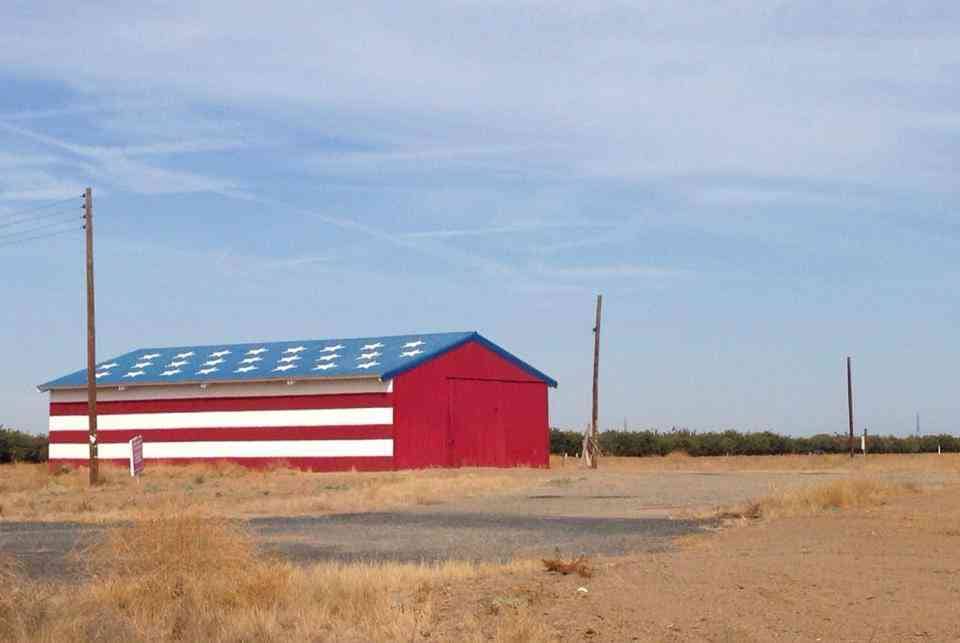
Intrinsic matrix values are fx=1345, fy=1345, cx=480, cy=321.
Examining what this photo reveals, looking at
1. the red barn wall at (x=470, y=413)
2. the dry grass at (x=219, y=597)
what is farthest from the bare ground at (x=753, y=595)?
the red barn wall at (x=470, y=413)

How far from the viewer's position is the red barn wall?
146 ft

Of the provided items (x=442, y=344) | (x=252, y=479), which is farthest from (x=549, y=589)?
(x=442, y=344)

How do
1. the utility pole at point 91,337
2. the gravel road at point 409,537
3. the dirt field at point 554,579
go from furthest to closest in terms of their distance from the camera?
the utility pole at point 91,337 → the gravel road at point 409,537 → the dirt field at point 554,579

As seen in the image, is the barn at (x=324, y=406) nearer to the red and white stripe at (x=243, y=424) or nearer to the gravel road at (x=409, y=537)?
the red and white stripe at (x=243, y=424)

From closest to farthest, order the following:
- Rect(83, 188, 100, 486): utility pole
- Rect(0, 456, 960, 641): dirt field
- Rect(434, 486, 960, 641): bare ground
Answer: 1. Rect(434, 486, 960, 641): bare ground
2. Rect(0, 456, 960, 641): dirt field
3. Rect(83, 188, 100, 486): utility pole

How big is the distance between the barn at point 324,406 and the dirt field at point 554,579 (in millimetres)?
20021

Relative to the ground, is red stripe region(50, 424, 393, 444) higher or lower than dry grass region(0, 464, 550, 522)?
higher

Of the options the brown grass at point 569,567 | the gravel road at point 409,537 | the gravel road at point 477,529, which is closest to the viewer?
the brown grass at point 569,567

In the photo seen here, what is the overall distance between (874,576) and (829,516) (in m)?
8.00

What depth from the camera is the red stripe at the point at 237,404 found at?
44375 mm

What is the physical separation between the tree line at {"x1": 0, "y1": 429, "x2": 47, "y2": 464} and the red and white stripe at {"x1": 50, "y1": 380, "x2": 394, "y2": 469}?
2269 centimetres

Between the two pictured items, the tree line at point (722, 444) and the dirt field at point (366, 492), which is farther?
the tree line at point (722, 444)

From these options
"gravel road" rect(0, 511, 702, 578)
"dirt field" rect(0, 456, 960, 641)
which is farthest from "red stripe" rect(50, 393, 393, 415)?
Answer: "dirt field" rect(0, 456, 960, 641)

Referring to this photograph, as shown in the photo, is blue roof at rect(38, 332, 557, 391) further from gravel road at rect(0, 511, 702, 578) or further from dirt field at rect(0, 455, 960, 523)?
gravel road at rect(0, 511, 702, 578)
